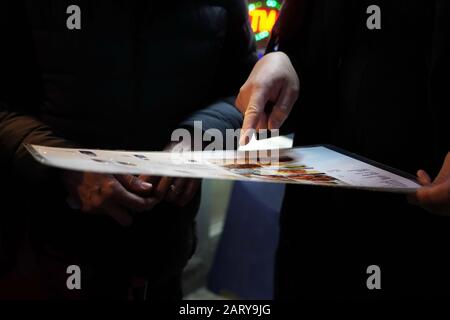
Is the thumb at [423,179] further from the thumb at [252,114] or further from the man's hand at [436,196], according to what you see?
the thumb at [252,114]

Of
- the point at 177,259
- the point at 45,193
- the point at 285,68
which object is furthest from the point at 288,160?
the point at 45,193

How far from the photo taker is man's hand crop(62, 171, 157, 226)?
706 millimetres

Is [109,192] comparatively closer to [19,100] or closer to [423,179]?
[19,100]

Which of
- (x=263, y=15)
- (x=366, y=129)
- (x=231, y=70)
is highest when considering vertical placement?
(x=263, y=15)

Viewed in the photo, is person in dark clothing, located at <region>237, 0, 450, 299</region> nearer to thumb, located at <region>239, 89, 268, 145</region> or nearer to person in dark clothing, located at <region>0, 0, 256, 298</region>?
thumb, located at <region>239, 89, 268, 145</region>

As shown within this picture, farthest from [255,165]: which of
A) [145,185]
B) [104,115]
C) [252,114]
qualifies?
[104,115]

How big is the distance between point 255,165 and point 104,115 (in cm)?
39

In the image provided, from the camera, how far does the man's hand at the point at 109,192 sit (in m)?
0.71

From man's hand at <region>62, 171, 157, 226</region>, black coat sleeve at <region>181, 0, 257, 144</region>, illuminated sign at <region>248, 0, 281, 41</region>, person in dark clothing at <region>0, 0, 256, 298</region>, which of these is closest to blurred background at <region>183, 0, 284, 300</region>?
illuminated sign at <region>248, 0, 281, 41</region>

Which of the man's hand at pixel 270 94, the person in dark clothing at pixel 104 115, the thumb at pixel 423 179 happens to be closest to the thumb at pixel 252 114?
the man's hand at pixel 270 94

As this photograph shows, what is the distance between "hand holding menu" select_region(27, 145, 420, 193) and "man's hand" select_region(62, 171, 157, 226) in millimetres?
146

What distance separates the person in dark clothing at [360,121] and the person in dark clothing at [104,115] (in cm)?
17

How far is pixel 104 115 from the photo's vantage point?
33.0 inches
